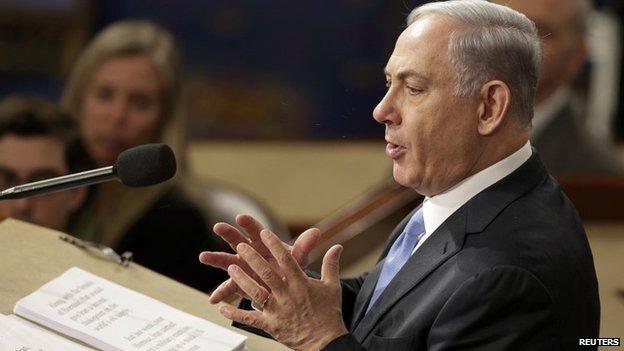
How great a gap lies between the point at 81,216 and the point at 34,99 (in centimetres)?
34

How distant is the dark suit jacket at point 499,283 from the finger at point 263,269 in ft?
0.34

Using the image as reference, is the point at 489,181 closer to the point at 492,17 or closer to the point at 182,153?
the point at 492,17

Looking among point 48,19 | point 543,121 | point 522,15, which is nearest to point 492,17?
point 522,15

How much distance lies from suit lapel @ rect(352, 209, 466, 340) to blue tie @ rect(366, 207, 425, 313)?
0.06 meters

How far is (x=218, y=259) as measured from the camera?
1.54m

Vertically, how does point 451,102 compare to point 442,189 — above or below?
above

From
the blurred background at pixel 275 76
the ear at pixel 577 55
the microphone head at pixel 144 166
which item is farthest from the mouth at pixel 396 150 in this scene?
the blurred background at pixel 275 76

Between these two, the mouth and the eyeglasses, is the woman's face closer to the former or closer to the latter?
the eyeglasses

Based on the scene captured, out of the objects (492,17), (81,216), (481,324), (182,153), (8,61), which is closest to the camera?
(481,324)

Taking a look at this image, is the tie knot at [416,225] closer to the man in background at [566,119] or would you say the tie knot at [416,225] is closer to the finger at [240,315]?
the finger at [240,315]

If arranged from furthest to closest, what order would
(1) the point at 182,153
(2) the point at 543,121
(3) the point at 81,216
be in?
(2) the point at 543,121 → (1) the point at 182,153 → (3) the point at 81,216

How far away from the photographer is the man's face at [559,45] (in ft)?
9.76

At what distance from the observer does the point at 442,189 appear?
1.57 m

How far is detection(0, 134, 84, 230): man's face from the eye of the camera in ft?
8.24
